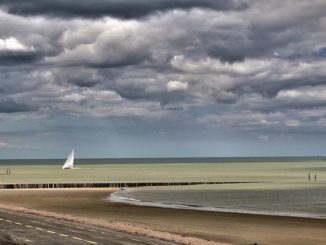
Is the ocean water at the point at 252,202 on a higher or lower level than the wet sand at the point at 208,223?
higher

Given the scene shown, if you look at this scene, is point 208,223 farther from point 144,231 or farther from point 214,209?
point 214,209

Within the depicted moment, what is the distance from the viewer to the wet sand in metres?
58.1

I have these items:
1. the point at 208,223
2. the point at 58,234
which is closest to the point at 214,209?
the point at 208,223

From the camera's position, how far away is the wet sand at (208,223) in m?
58.1

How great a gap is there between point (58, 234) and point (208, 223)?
22.8 m

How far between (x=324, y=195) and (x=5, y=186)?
282ft

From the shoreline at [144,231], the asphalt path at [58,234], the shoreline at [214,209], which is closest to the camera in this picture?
the asphalt path at [58,234]

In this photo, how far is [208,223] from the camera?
7162 centimetres

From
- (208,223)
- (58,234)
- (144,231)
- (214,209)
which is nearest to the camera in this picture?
(58,234)

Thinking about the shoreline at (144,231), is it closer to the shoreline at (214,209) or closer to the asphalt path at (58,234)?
the asphalt path at (58,234)

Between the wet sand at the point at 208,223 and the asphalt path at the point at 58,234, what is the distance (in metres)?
4.14

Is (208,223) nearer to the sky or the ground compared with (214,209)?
nearer to the ground

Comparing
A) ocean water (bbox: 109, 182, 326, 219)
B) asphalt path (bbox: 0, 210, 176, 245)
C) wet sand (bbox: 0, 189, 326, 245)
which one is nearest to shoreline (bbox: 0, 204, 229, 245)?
wet sand (bbox: 0, 189, 326, 245)

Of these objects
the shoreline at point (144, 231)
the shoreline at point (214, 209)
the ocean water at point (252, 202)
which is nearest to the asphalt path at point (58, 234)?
the shoreline at point (144, 231)
